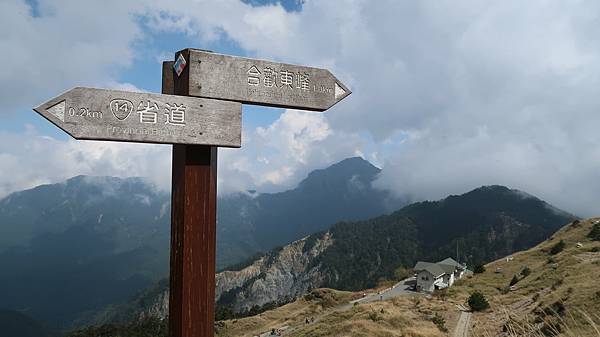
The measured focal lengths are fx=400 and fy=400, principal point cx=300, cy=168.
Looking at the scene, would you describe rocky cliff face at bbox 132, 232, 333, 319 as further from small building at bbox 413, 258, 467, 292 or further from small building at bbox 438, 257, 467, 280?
small building at bbox 413, 258, 467, 292

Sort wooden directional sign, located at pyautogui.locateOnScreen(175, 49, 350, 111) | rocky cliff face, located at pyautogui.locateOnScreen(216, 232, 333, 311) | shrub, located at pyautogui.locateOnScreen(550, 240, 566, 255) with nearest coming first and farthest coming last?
wooden directional sign, located at pyautogui.locateOnScreen(175, 49, 350, 111) < shrub, located at pyautogui.locateOnScreen(550, 240, 566, 255) < rocky cliff face, located at pyautogui.locateOnScreen(216, 232, 333, 311)

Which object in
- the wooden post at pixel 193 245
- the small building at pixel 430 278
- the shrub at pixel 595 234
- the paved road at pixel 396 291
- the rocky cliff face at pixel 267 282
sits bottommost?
the rocky cliff face at pixel 267 282

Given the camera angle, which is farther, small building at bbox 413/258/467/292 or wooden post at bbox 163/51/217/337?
small building at bbox 413/258/467/292

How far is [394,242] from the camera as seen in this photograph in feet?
638

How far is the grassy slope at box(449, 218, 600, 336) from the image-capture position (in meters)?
13.9

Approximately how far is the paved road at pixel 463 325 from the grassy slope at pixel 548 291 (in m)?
0.74

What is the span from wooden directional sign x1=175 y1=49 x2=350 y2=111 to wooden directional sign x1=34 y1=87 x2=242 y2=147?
18cm

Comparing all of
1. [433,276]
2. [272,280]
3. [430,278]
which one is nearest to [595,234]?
[433,276]

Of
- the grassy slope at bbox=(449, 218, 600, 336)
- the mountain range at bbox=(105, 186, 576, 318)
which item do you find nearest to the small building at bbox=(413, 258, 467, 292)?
the grassy slope at bbox=(449, 218, 600, 336)

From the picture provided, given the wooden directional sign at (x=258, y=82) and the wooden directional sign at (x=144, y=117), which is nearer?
the wooden directional sign at (x=144, y=117)

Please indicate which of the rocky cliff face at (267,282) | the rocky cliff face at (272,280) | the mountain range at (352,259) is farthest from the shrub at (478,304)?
the rocky cliff face at (272,280)

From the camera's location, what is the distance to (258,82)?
175 inches

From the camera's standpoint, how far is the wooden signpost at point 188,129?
3.77 m

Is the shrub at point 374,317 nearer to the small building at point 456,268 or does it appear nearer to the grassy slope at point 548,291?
the grassy slope at point 548,291
